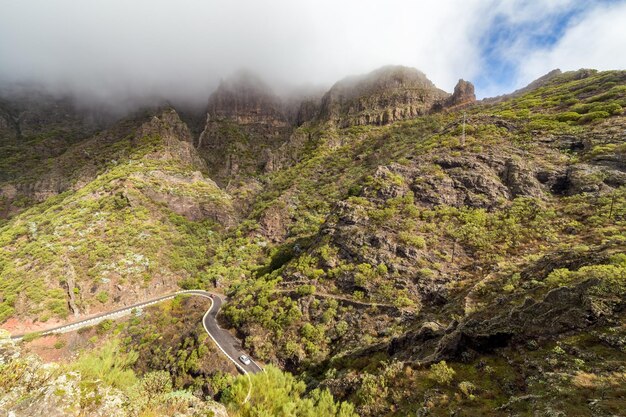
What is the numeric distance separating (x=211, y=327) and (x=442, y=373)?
40200 millimetres

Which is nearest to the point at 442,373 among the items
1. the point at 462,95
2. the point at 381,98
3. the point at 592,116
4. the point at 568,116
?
the point at 592,116

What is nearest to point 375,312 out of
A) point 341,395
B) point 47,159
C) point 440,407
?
point 341,395

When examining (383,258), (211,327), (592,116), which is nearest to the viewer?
(383,258)

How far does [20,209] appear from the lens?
100m

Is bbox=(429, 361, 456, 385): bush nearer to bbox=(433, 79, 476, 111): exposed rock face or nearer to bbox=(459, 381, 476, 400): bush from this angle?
bbox=(459, 381, 476, 400): bush

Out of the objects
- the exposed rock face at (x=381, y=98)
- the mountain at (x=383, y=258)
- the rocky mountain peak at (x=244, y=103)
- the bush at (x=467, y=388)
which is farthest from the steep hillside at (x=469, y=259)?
the rocky mountain peak at (x=244, y=103)

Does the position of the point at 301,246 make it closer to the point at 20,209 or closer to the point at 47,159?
the point at 20,209

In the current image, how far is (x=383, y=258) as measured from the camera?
42.4 metres

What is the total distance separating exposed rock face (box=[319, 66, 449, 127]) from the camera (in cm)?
13675

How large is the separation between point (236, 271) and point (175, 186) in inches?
1925

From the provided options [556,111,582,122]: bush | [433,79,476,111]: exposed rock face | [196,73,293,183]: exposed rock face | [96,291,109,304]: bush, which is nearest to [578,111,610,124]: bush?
[556,111,582,122]: bush

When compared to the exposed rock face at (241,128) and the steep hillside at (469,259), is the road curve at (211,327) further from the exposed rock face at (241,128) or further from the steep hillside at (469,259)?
the exposed rock face at (241,128)

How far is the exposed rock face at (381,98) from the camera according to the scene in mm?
136750

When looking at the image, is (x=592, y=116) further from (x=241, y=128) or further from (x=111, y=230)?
(x=241, y=128)
